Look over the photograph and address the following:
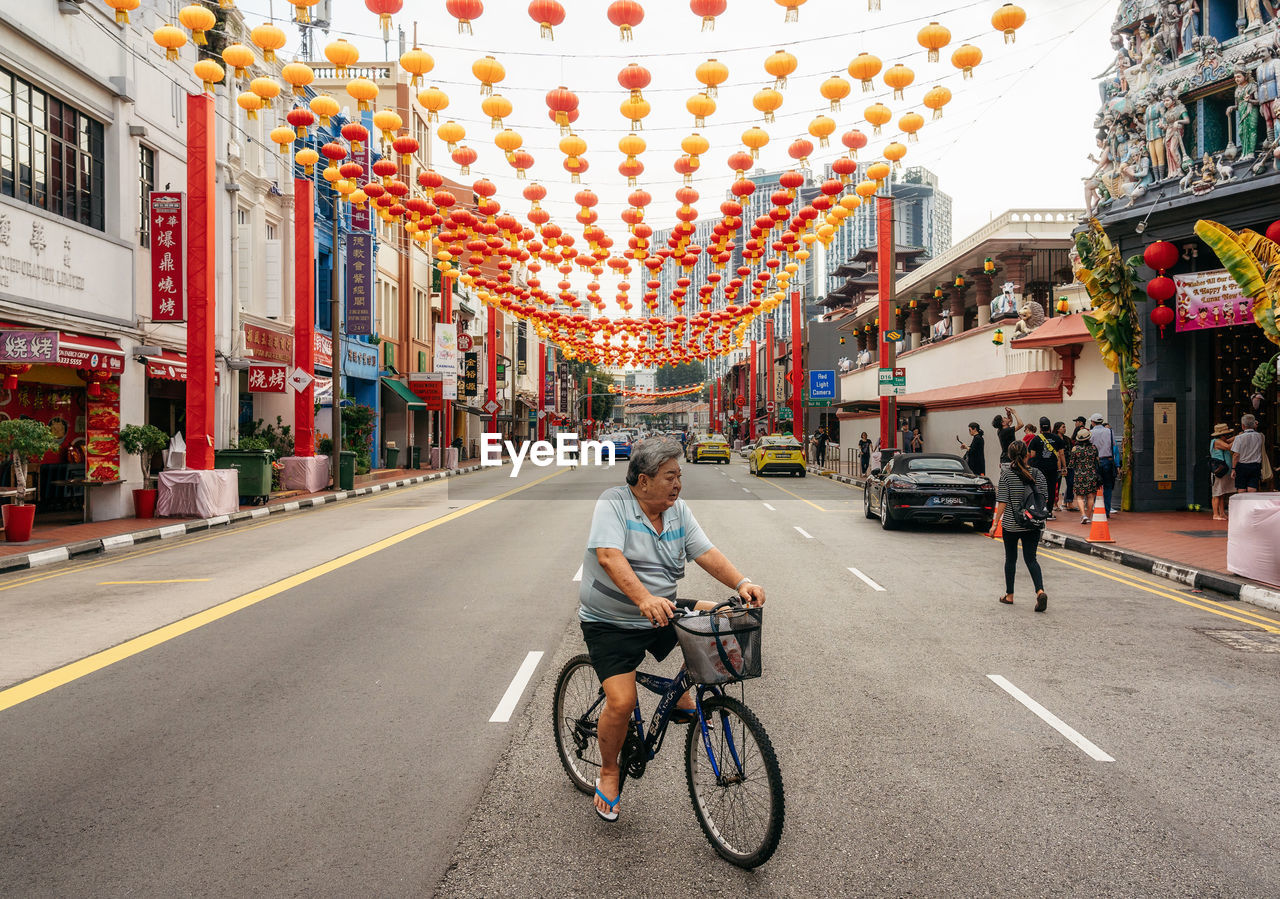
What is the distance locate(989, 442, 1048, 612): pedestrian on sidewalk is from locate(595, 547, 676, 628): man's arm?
660cm

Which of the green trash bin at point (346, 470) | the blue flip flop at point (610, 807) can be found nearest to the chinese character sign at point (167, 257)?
the green trash bin at point (346, 470)

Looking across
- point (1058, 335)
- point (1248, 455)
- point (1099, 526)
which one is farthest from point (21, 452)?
point (1058, 335)

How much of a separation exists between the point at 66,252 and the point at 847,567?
15604mm

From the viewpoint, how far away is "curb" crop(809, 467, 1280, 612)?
10.2 m

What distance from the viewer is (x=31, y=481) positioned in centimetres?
1966

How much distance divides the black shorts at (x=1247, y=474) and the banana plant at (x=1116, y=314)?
296cm

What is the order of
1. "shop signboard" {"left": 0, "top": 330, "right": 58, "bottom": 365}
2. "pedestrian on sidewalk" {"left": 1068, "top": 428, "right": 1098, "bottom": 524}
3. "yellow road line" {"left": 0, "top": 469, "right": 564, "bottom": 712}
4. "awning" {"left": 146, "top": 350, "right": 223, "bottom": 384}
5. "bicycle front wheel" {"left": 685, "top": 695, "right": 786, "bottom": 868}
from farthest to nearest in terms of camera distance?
"awning" {"left": 146, "top": 350, "right": 223, "bottom": 384} → "pedestrian on sidewalk" {"left": 1068, "top": 428, "right": 1098, "bottom": 524} → "shop signboard" {"left": 0, "top": 330, "right": 58, "bottom": 365} → "yellow road line" {"left": 0, "top": 469, "right": 564, "bottom": 712} → "bicycle front wheel" {"left": 685, "top": 695, "right": 786, "bottom": 868}

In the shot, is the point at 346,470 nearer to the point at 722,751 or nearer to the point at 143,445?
the point at 143,445

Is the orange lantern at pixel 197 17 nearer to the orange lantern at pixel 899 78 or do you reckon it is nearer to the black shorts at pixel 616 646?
the orange lantern at pixel 899 78

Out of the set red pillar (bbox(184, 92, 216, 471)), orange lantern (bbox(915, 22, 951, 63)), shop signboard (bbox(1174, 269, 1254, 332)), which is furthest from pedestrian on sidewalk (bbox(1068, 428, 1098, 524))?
red pillar (bbox(184, 92, 216, 471))

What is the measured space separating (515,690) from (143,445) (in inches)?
610

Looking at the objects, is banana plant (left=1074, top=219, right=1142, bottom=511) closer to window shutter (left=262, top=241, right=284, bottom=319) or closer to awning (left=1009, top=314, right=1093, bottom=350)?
awning (left=1009, top=314, right=1093, bottom=350)

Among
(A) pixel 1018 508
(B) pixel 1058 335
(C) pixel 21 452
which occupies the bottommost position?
(A) pixel 1018 508

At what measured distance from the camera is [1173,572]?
1197 centimetres
